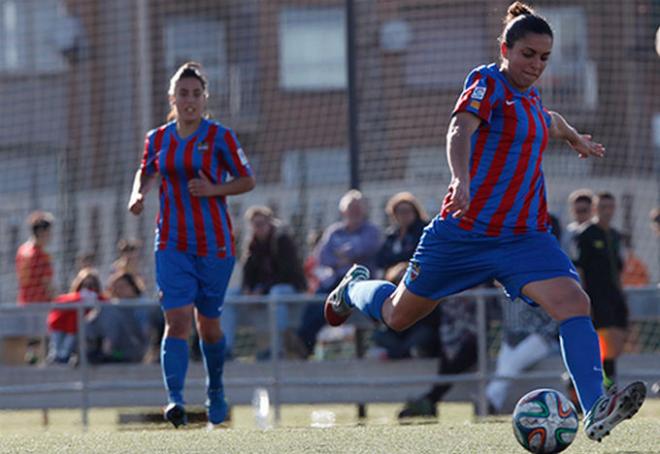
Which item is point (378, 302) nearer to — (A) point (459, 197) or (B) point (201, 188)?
(A) point (459, 197)

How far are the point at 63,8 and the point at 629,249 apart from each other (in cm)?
1349

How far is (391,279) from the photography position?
1215cm

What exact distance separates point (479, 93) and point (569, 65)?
66.9ft

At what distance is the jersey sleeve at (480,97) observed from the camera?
6.54 meters

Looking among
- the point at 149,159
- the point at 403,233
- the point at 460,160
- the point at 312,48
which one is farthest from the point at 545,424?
the point at 312,48

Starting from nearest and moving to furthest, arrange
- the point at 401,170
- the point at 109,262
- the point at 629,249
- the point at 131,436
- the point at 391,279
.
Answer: the point at 131,436, the point at 391,279, the point at 629,249, the point at 401,170, the point at 109,262

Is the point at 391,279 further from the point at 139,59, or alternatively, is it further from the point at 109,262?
the point at 139,59

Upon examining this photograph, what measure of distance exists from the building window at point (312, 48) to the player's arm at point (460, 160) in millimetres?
20920

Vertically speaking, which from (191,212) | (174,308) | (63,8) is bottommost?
(174,308)

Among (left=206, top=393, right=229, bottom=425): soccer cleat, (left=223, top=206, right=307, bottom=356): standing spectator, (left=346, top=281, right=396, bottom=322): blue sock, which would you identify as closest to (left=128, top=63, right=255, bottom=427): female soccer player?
(left=206, top=393, right=229, bottom=425): soccer cleat

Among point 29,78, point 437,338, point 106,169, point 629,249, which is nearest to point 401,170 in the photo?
point 629,249

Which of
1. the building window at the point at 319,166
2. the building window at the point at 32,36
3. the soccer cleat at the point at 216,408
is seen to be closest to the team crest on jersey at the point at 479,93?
the soccer cleat at the point at 216,408

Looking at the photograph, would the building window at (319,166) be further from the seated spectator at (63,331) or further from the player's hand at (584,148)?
the player's hand at (584,148)

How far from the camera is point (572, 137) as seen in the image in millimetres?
7117
